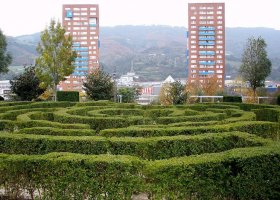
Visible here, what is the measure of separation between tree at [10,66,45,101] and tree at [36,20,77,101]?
2.34 ft

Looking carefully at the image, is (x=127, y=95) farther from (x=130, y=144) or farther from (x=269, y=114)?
(x=130, y=144)

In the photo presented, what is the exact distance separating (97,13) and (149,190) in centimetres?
12866

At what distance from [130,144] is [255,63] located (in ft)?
145

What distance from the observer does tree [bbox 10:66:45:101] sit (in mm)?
30906

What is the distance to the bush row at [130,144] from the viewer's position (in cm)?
1020

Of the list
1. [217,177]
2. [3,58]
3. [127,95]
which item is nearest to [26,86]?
[127,95]

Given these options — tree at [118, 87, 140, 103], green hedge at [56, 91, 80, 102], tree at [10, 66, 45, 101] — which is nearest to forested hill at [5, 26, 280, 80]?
tree at [118, 87, 140, 103]

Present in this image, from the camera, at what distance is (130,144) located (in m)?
10.2

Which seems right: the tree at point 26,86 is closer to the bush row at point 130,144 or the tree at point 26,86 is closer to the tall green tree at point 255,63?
the bush row at point 130,144

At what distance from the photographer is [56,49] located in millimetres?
32406

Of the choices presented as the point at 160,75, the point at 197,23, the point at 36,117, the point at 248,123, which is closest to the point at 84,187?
the point at 248,123

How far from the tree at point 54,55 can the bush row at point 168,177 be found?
24.3 m

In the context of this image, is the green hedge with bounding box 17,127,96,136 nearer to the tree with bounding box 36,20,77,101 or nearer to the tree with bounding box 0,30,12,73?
the tree with bounding box 36,20,77,101

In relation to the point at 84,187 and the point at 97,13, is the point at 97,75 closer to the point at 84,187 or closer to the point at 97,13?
the point at 84,187
